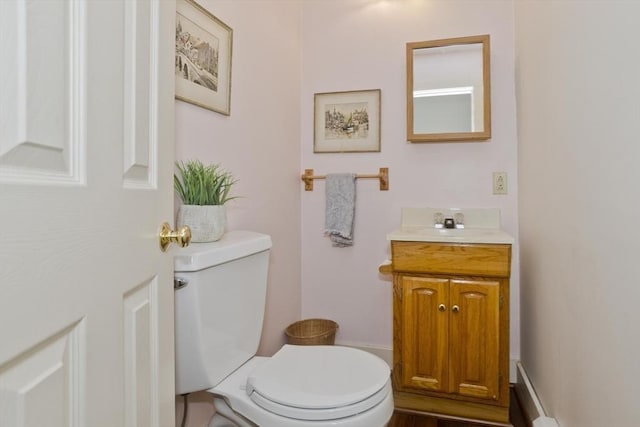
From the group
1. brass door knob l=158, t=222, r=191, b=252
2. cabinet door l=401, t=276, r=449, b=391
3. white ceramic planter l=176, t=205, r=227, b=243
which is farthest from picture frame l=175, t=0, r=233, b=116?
cabinet door l=401, t=276, r=449, b=391

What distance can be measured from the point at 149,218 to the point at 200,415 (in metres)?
0.91

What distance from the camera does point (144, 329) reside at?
684mm

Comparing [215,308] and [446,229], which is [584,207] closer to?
[446,229]

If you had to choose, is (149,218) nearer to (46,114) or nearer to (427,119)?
(46,114)

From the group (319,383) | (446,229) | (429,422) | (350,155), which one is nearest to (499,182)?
(446,229)

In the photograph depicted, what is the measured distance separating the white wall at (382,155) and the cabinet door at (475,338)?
457 millimetres

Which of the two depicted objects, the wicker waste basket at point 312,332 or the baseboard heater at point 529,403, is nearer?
the baseboard heater at point 529,403

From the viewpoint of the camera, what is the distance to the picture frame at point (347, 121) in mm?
2111

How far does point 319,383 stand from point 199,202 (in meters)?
0.63

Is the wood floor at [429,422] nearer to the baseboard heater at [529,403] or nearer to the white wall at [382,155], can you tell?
the baseboard heater at [529,403]

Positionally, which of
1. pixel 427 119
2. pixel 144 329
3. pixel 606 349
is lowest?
pixel 606 349

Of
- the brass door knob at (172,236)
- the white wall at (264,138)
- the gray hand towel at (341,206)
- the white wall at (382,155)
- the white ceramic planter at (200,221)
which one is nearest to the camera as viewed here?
the brass door knob at (172,236)

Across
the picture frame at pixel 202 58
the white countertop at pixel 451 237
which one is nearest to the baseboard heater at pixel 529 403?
the white countertop at pixel 451 237

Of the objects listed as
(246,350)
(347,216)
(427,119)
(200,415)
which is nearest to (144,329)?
(246,350)
